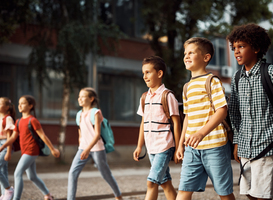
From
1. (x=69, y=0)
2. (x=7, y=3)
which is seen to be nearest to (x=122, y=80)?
(x=69, y=0)

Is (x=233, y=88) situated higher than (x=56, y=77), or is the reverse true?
(x=56, y=77)

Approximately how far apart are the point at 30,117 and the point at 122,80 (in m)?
13.1

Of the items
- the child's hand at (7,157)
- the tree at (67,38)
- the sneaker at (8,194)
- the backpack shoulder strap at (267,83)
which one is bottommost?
the sneaker at (8,194)

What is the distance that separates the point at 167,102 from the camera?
3938mm

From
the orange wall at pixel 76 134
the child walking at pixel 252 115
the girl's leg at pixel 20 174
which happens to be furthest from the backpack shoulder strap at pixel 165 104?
the orange wall at pixel 76 134

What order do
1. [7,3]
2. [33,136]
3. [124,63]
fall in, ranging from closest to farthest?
1. [33,136]
2. [7,3]
3. [124,63]

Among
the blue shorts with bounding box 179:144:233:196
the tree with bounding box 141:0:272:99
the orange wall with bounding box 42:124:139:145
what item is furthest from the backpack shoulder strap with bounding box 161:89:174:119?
the orange wall with bounding box 42:124:139:145

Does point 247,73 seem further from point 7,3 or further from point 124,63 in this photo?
point 124,63

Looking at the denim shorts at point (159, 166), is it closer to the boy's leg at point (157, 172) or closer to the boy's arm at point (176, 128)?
the boy's leg at point (157, 172)

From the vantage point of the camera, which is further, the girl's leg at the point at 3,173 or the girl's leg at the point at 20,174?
the girl's leg at the point at 3,173

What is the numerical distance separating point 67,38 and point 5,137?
751 centimetres

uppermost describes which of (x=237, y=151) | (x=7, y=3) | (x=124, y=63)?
(x=7, y=3)

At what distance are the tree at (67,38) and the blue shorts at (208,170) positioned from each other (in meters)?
9.92

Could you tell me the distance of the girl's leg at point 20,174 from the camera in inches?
207
